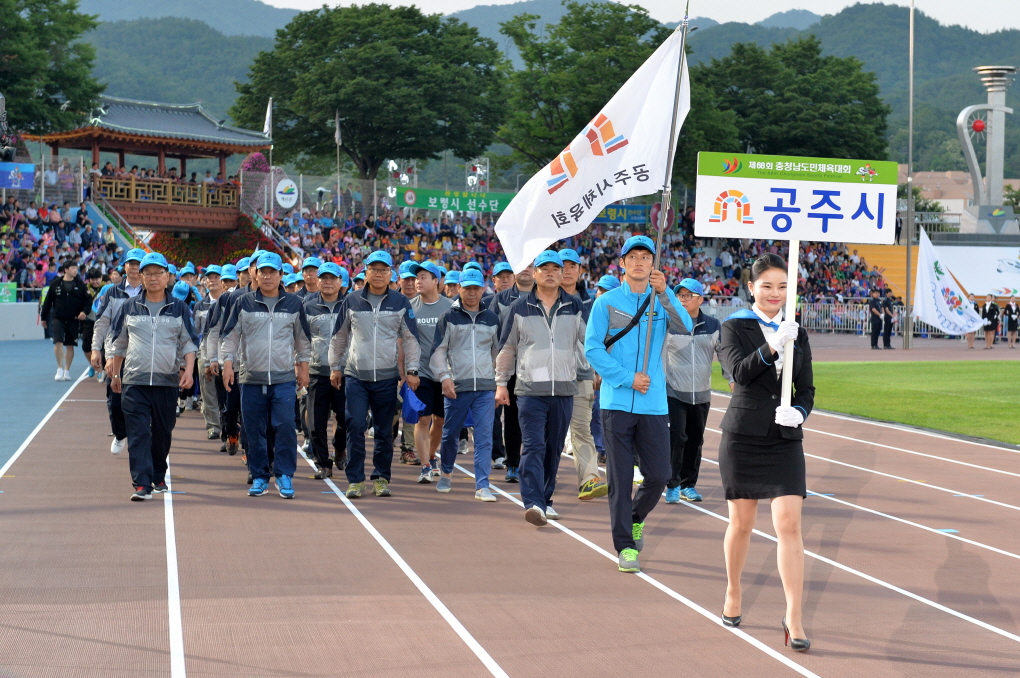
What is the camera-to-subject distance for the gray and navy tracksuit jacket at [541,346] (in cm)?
894

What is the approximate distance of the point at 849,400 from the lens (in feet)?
67.9

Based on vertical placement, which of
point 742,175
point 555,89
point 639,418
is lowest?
point 639,418

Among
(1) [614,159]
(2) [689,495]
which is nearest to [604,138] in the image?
(1) [614,159]

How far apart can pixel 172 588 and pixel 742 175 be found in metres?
4.04

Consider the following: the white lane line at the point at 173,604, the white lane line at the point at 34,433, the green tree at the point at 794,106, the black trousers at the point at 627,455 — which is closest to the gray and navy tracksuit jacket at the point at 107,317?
the white lane line at the point at 34,433

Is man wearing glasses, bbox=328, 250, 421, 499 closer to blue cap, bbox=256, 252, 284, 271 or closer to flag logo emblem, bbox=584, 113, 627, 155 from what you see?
blue cap, bbox=256, 252, 284, 271

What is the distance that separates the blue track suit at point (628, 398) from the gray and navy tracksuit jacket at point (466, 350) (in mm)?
2842

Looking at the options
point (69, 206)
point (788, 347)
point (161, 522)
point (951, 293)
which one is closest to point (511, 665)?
point (788, 347)

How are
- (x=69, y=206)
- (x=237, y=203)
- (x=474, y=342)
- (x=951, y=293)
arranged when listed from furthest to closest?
1. (x=237, y=203)
2. (x=69, y=206)
3. (x=951, y=293)
4. (x=474, y=342)

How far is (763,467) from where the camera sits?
589 centimetres

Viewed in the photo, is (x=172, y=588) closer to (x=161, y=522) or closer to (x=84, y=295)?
(x=161, y=522)

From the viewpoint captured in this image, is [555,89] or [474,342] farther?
[555,89]

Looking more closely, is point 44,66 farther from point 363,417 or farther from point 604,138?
point 604,138

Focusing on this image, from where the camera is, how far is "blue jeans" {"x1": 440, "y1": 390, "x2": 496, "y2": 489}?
10055 mm
